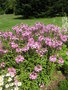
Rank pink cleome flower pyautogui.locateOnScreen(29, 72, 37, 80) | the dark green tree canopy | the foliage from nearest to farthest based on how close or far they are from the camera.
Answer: pink cleome flower pyautogui.locateOnScreen(29, 72, 37, 80), the foliage, the dark green tree canopy

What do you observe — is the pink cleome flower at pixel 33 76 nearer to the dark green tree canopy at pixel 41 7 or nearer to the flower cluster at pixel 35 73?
the flower cluster at pixel 35 73

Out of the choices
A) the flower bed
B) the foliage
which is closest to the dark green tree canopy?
the flower bed

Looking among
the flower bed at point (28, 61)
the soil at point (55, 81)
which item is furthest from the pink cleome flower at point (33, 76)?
the soil at point (55, 81)

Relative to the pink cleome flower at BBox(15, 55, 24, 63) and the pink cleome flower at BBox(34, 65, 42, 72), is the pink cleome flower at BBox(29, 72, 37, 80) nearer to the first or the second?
the pink cleome flower at BBox(34, 65, 42, 72)

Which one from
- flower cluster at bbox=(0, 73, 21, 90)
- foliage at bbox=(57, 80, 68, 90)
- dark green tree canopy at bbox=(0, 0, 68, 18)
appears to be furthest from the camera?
dark green tree canopy at bbox=(0, 0, 68, 18)

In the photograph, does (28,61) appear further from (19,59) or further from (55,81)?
(55,81)

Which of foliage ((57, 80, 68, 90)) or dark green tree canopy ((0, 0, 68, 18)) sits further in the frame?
dark green tree canopy ((0, 0, 68, 18))

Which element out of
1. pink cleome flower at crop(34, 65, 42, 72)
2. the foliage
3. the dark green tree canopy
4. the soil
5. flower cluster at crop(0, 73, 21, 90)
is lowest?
the dark green tree canopy

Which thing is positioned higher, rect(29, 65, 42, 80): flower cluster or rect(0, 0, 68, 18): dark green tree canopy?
rect(29, 65, 42, 80): flower cluster

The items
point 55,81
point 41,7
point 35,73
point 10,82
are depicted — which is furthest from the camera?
point 41,7

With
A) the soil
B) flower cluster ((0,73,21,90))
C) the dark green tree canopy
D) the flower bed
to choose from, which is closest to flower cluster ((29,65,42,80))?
the flower bed

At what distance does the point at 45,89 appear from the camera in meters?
4.54

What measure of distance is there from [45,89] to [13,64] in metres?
0.80

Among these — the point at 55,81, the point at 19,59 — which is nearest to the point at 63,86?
the point at 55,81
